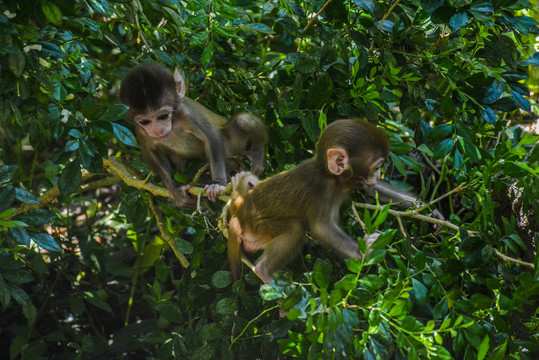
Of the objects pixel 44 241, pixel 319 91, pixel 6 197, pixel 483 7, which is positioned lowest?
pixel 44 241

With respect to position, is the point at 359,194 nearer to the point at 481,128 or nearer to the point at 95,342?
the point at 481,128

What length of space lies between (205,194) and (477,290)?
1.81 m

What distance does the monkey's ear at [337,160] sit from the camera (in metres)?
3.69

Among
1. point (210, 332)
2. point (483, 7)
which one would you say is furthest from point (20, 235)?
point (483, 7)

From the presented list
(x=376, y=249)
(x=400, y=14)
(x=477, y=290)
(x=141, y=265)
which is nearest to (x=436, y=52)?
(x=400, y=14)

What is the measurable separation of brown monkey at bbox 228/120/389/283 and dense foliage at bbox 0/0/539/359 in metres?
0.13

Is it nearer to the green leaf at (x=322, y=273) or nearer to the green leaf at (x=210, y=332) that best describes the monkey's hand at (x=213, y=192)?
the green leaf at (x=210, y=332)

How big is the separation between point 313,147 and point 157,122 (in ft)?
3.88

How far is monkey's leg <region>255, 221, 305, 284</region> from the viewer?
379 centimetres

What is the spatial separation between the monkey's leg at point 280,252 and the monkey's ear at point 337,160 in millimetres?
448

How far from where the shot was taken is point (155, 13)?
15.2 feet

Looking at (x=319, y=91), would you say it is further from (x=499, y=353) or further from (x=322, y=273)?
(x=499, y=353)

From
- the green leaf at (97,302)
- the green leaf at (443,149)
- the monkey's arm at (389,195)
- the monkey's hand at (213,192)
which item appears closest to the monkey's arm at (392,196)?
the monkey's arm at (389,195)

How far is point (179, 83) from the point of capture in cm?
472
